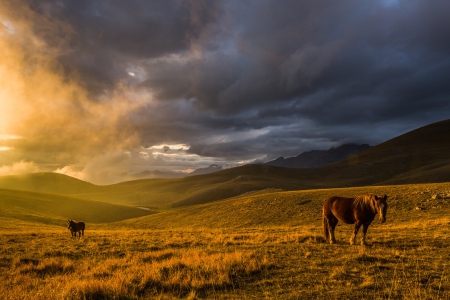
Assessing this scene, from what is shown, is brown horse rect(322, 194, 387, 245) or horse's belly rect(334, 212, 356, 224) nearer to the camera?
brown horse rect(322, 194, 387, 245)

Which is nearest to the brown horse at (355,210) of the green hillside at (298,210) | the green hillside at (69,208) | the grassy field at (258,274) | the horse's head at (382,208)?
the horse's head at (382,208)

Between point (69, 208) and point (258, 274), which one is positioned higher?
point (258, 274)

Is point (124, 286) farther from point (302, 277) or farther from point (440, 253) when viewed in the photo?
point (440, 253)

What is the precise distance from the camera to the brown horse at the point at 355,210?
1301cm

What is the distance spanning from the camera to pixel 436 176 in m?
90.2

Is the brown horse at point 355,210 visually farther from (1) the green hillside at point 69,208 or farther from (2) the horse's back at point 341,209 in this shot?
(1) the green hillside at point 69,208

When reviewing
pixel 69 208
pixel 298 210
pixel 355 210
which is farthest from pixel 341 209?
A: pixel 69 208

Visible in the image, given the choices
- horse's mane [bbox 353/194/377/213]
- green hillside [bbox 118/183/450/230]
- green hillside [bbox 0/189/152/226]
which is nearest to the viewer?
horse's mane [bbox 353/194/377/213]

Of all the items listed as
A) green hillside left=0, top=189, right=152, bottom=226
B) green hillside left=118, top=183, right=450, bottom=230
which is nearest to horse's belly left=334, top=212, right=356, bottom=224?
green hillside left=118, top=183, right=450, bottom=230

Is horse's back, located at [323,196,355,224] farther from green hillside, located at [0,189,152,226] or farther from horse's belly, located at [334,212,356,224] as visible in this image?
green hillside, located at [0,189,152,226]

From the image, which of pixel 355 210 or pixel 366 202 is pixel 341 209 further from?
pixel 366 202

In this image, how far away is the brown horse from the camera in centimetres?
1301

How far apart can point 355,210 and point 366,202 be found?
28.1 inches

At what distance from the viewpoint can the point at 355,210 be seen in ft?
45.9
